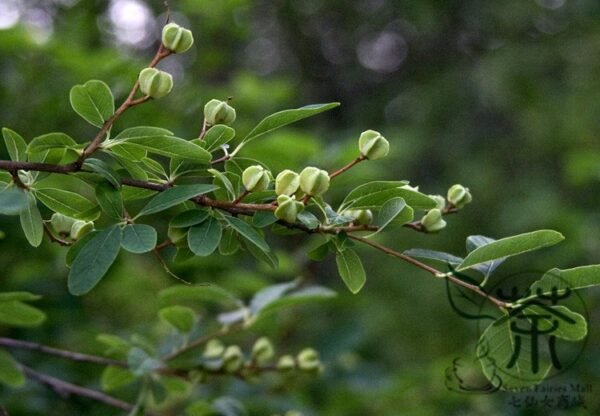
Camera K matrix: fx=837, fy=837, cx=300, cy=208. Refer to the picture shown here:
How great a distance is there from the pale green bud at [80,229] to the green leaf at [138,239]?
0.24 feet

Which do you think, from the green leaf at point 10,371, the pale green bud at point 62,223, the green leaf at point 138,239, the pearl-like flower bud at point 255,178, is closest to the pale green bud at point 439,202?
the pearl-like flower bud at point 255,178

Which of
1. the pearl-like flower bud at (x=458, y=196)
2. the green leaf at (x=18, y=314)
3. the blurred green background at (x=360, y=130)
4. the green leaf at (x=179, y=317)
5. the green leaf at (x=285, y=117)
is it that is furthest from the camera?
the blurred green background at (x=360, y=130)

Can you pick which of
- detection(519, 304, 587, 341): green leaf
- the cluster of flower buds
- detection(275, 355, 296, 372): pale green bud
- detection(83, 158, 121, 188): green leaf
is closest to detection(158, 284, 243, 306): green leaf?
detection(275, 355, 296, 372): pale green bud

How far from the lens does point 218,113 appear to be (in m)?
1.08

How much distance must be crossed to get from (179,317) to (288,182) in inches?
27.4

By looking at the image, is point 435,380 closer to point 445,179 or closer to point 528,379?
point 528,379

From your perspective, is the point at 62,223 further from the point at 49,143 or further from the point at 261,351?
the point at 261,351

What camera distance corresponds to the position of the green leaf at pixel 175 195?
3.30 feet

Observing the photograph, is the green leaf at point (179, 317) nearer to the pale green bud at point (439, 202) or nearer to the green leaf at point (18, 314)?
the green leaf at point (18, 314)

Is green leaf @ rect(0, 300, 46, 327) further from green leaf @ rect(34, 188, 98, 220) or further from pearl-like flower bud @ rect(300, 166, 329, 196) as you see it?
pearl-like flower bud @ rect(300, 166, 329, 196)

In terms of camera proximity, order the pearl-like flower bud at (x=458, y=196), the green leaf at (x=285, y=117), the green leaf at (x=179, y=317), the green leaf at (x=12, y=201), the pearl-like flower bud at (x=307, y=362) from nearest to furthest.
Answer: the green leaf at (x=12, y=201) < the green leaf at (x=285, y=117) < the pearl-like flower bud at (x=458, y=196) < the green leaf at (x=179, y=317) < the pearl-like flower bud at (x=307, y=362)

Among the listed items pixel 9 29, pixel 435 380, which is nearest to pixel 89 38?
pixel 9 29

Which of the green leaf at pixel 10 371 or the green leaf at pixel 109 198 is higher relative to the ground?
the green leaf at pixel 109 198

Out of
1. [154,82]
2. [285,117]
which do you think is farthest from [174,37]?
[285,117]
